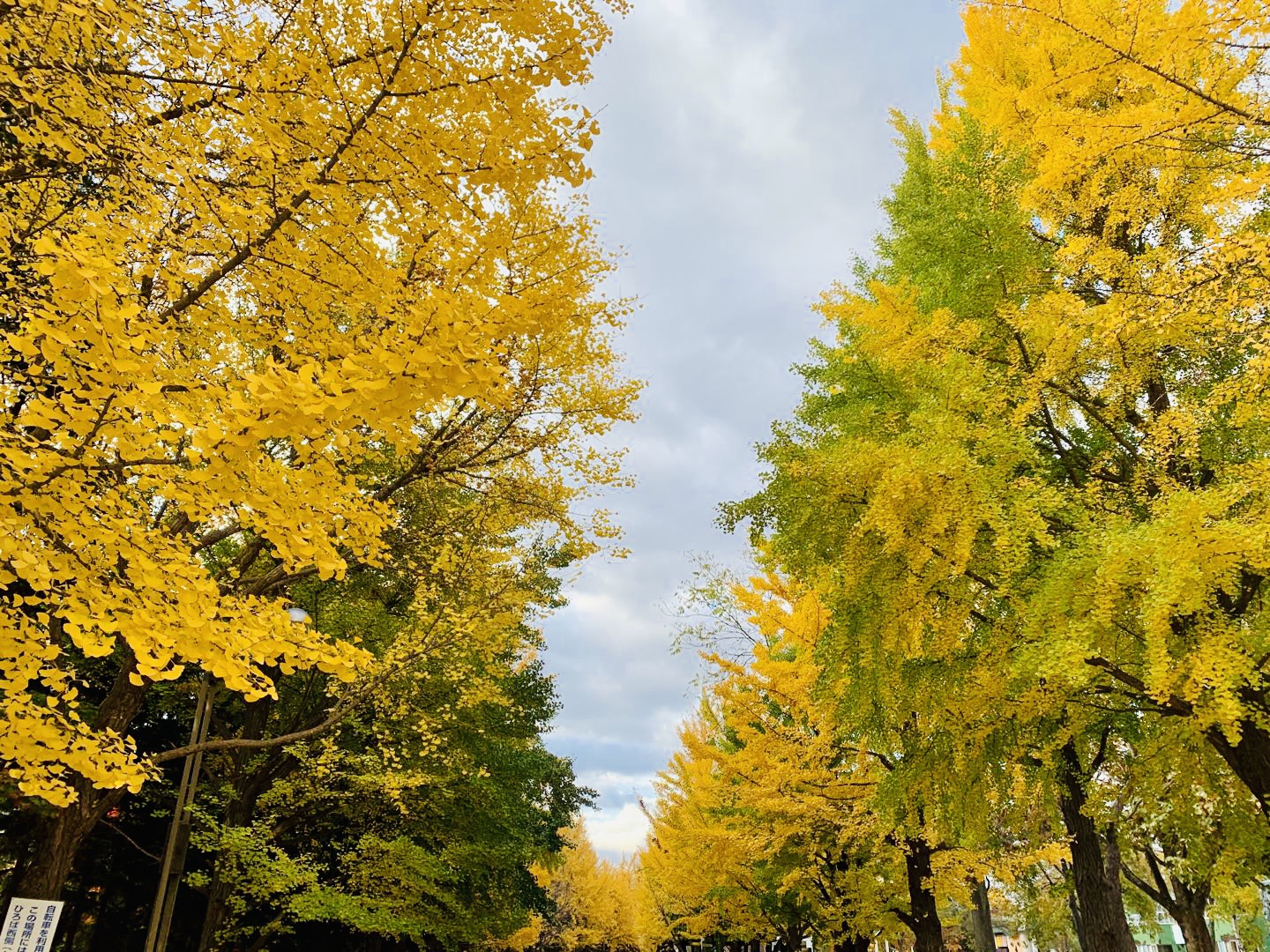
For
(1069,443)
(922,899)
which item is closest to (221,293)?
(1069,443)

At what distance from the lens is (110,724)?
6125 millimetres

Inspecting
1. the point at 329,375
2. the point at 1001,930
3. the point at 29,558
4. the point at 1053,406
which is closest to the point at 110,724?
the point at 29,558

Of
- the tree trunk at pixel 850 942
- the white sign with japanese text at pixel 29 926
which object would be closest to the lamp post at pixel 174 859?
the white sign with japanese text at pixel 29 926

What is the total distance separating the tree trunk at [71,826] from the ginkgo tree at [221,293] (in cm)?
3

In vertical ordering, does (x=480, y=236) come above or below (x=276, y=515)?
above

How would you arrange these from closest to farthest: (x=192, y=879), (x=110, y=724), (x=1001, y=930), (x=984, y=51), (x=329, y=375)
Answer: (x=329, y=375) < (x=110, y=724) < (x=984, y=51) < (x=192, y=879) < (x=1001, y=930)

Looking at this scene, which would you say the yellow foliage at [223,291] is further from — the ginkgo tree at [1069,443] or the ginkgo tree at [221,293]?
the ginkgo tree at [1069,443]

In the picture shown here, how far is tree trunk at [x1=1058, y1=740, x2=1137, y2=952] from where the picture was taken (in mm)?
7320

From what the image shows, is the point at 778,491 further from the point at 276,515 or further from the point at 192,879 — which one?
the point at 192,879

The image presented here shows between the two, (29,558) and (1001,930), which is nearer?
(29,558)

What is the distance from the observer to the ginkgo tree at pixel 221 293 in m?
2.77

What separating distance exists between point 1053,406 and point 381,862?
11498 mm

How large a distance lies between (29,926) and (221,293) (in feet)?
16.0

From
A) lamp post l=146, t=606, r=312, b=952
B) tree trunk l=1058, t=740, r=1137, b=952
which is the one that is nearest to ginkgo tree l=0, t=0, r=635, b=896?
lamp post l=146, t=606, r=312, b=952
